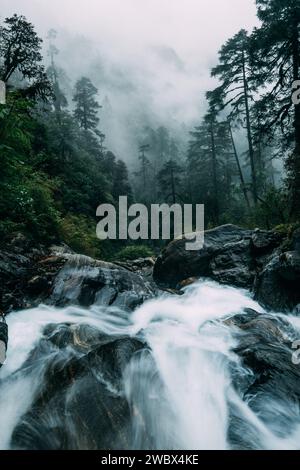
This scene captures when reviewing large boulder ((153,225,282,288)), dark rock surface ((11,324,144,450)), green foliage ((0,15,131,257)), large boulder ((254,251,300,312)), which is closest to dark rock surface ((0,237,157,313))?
green foliage ((0,15,131,257))

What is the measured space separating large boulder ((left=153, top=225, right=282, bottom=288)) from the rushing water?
2.91 m

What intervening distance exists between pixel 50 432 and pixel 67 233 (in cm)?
921

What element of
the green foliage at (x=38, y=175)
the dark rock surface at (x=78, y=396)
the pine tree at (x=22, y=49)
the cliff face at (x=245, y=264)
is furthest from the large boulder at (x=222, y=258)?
the pine tree at (x=22, y=49)

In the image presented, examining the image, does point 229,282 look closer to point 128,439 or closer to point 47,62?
point 128,439

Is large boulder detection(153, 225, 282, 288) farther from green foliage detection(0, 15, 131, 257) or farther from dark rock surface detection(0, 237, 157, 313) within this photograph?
green foliage detection(0, 15, 131, 257)

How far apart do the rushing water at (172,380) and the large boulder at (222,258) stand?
2.91 metres

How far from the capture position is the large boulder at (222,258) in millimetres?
10156

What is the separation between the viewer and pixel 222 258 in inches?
437

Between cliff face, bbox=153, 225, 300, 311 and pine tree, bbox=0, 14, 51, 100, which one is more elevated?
pine tree, bbox=0, 14, 51, 100

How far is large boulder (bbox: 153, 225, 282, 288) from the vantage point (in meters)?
10.2

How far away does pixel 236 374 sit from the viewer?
5090mm

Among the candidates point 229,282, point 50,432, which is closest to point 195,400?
point 50,432

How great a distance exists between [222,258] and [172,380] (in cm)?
664
